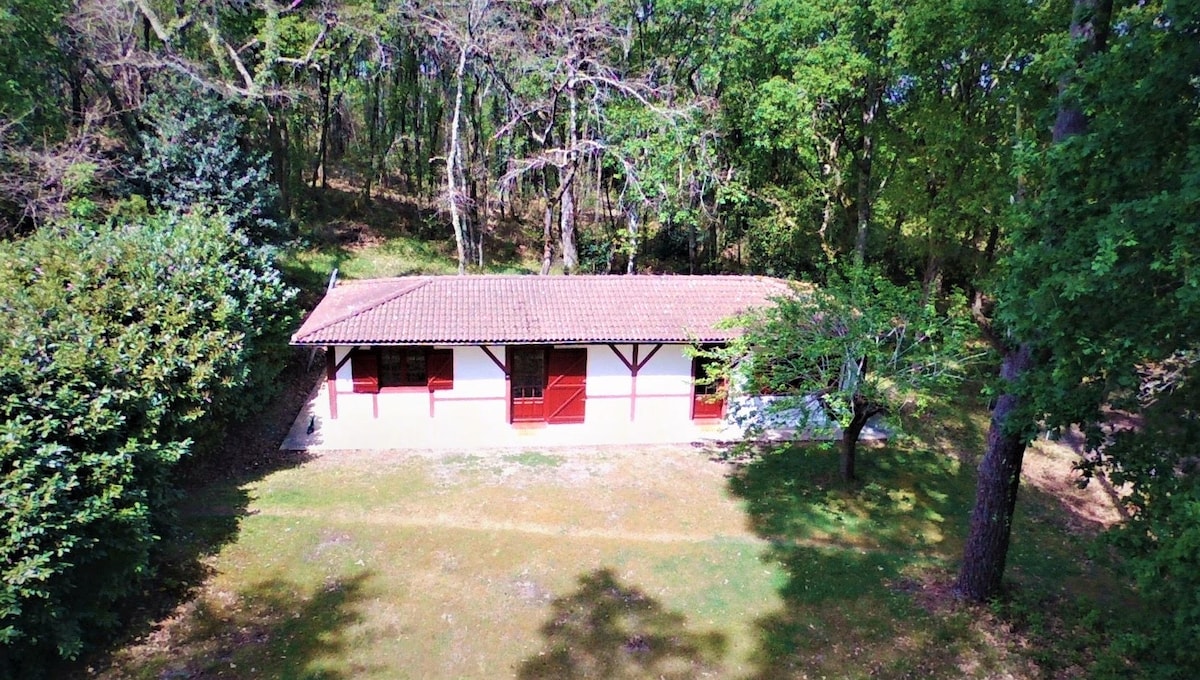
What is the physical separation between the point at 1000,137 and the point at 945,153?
1101mm

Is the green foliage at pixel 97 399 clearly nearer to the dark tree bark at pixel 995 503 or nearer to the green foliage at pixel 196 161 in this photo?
the green foliage at pixel 196 161

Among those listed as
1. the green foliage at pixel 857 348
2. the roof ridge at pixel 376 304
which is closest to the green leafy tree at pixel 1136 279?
the green foliage at pixel 857 348

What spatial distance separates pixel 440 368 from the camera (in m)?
14.7

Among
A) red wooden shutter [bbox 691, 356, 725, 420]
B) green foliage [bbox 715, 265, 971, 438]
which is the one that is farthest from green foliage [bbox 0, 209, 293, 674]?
red wooden shutter [bbox 691, 356, 725, 420]

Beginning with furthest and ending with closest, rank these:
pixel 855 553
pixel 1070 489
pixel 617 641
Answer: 1. pixel 1070 489
2. pixel 855 553
3. pixel 617 641

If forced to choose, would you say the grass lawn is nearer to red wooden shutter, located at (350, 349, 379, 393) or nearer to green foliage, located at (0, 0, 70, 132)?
red wooden shutter, located at (350, 349, 379, 393)

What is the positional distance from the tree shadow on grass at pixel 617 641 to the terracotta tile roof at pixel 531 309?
6491 mm

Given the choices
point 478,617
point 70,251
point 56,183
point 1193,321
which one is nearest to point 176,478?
point 70,251

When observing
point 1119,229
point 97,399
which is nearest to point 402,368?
point 97,399

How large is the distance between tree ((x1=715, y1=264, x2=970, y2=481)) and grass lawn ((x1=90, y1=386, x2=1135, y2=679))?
1.91 meters

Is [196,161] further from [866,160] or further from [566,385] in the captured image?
[866,160]

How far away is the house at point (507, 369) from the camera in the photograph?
14227 mm

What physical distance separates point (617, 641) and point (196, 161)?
663 inches

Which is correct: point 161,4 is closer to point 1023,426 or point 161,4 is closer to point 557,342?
point 557,342
